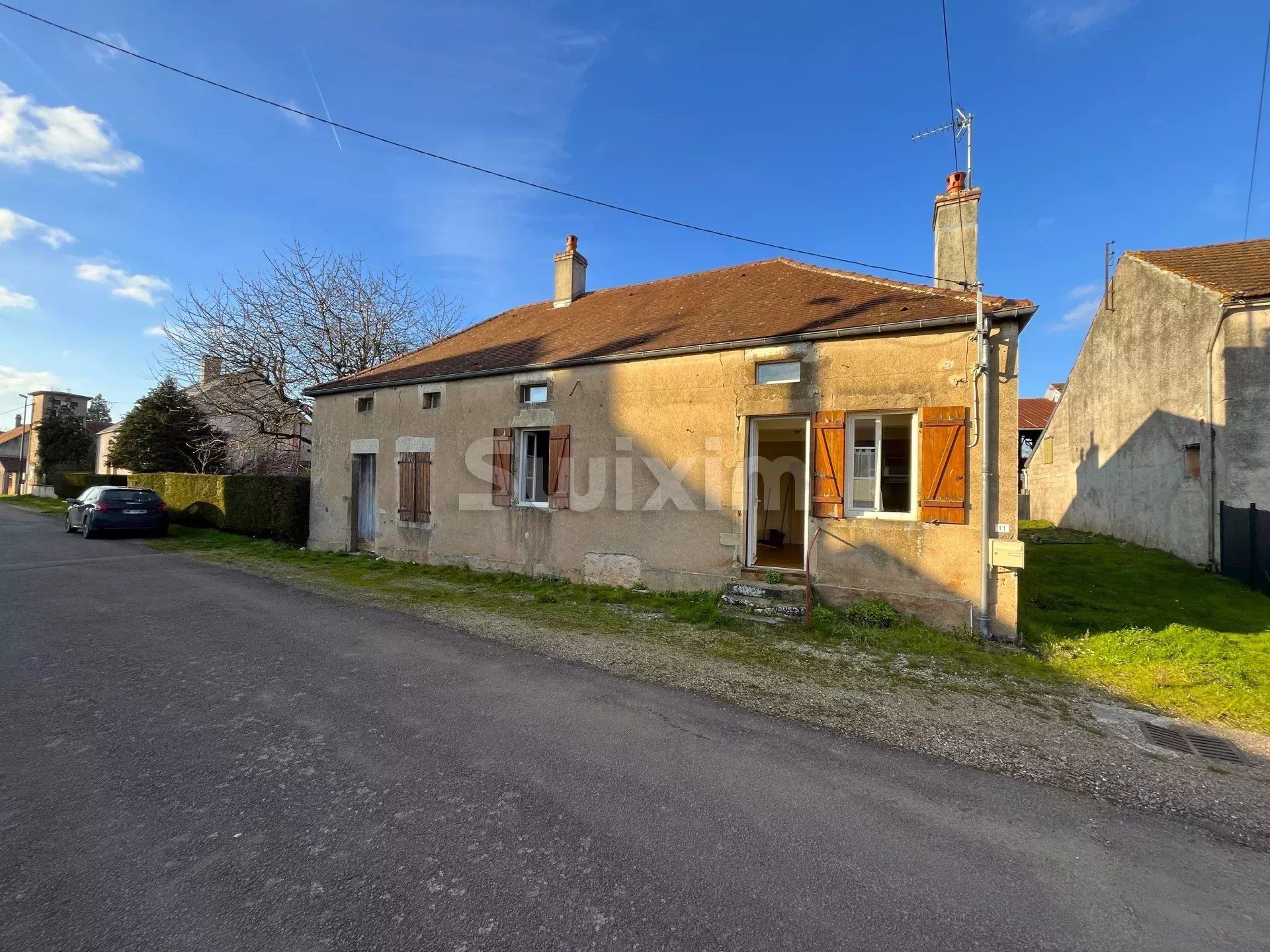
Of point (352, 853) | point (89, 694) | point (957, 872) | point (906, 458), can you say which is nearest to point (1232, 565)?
point (906, 458)

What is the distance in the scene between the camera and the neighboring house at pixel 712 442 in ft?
21.9

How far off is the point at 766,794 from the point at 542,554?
271 inches

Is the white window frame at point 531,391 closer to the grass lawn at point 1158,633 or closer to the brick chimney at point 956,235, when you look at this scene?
the brick chimney at point 956,235

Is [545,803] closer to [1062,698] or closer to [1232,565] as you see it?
[1062,698]

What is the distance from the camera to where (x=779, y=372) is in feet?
25.4

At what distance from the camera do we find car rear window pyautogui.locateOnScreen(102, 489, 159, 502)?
45.7 ft

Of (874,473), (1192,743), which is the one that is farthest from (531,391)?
(1192,743)

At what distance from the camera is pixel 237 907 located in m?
2.11

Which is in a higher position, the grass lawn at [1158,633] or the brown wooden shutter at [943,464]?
the brown wooden shutter at [943,464]

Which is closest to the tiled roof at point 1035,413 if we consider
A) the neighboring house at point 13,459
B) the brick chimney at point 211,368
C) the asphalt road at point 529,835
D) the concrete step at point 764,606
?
the concrete step at point 764,606

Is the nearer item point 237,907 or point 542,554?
point 237,907

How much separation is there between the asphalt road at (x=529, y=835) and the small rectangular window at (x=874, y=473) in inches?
159

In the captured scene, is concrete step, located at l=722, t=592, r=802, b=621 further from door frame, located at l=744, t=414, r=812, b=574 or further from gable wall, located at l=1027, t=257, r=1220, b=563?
gable wall, located at l=1027, t=257, r=1220, b=563

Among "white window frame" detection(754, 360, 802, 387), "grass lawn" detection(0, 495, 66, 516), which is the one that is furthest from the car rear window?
"white window frame" detection(754, 360, 802, 387)
